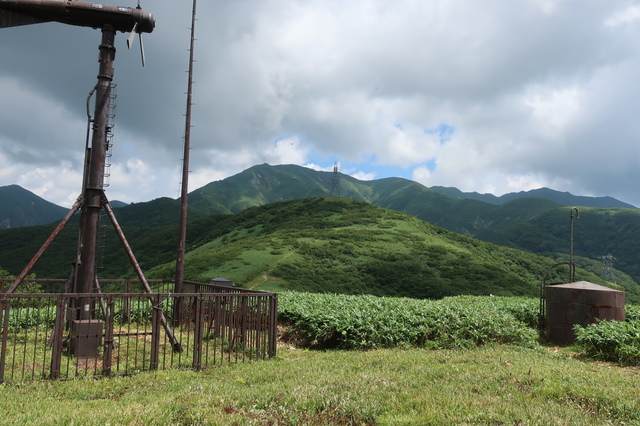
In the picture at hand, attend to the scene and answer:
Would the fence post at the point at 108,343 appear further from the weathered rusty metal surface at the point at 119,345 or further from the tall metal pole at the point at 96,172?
the tall metal pole at the point at 96,172

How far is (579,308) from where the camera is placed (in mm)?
12688

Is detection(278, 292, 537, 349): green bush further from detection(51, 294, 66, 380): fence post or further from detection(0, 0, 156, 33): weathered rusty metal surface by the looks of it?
detection(0, 0, 156, 33): weathered rusty metal surface

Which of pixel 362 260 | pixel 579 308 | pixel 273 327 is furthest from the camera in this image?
pixel 362 260

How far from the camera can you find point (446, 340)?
11133 millimetres

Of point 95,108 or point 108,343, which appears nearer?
point 108,343

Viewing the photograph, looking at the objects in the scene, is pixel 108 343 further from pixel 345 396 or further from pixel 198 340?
pixel 345 396

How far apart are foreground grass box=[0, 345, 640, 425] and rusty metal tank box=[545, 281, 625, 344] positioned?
14.8ft

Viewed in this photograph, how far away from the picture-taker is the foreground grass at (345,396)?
5270 millimetres

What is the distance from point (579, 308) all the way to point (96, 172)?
13.9m

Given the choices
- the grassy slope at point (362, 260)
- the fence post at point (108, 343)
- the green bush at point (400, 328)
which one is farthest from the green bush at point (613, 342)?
the grassy slope at point (362, 260)

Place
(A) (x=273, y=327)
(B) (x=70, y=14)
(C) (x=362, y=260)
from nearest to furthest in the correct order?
(A) (x=273, y=327)
(B) (x=70, y=14)
(C) (x=362, y=260)

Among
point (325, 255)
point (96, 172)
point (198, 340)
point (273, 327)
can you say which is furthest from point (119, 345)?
point (325, 255)

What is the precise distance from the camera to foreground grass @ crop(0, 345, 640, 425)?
5.27m

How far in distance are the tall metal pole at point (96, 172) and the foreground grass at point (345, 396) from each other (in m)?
3.35
